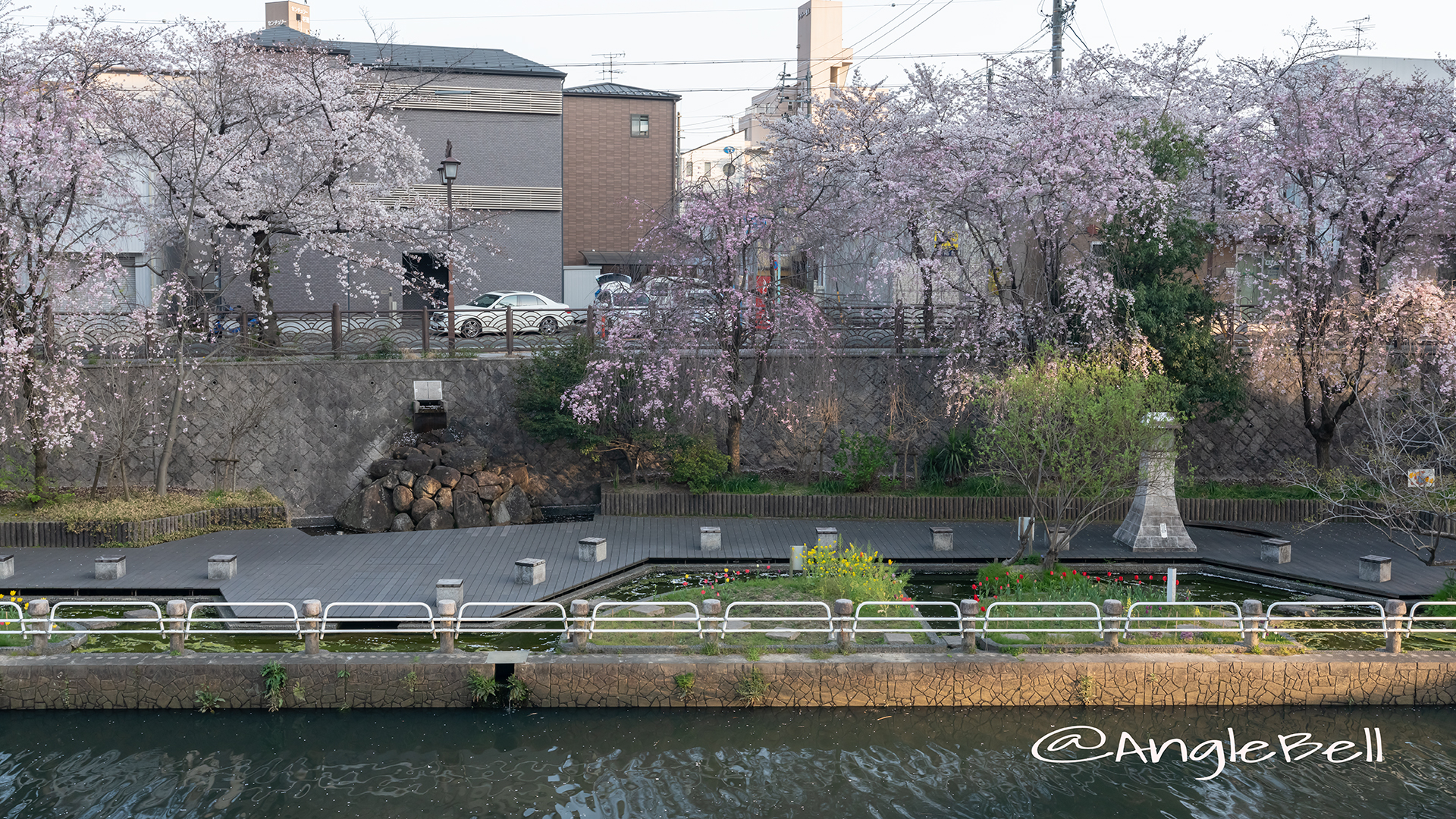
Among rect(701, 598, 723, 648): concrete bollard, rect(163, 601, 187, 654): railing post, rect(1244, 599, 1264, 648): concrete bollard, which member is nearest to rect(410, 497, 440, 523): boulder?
rect(163, 601, 187, 654): railing post

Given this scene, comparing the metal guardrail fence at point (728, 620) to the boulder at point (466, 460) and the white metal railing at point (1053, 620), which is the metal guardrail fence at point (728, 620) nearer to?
the white metal railing at point (1053, 620)

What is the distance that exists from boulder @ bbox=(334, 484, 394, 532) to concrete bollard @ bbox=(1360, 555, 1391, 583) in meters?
17.9

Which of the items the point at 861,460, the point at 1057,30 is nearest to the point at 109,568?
the point at 861,460

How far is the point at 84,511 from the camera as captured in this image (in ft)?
60.4

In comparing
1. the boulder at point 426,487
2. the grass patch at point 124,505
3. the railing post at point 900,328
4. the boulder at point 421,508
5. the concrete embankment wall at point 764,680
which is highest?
the railing post at point 900,328

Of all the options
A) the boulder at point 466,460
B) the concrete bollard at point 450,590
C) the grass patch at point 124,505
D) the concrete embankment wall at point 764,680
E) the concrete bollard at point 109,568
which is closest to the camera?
the concrete embankment wall at point 764,680

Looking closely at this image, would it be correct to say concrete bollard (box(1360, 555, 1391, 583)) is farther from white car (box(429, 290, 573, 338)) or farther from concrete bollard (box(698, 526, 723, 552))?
white car (box(429, 290, 573, 338))

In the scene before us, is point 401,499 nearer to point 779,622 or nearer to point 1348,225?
point 779,622

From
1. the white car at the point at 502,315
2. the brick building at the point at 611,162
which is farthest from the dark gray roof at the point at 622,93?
the white car at the point at 502,315

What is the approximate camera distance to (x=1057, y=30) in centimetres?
2423

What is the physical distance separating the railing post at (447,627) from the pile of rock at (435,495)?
7.99 meters

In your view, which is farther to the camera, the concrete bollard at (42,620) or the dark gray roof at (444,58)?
the dark gray roof at (444,58)

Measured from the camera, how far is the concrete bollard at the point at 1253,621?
1266cm

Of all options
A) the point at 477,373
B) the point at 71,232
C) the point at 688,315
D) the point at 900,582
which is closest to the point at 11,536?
the point at 71,232
